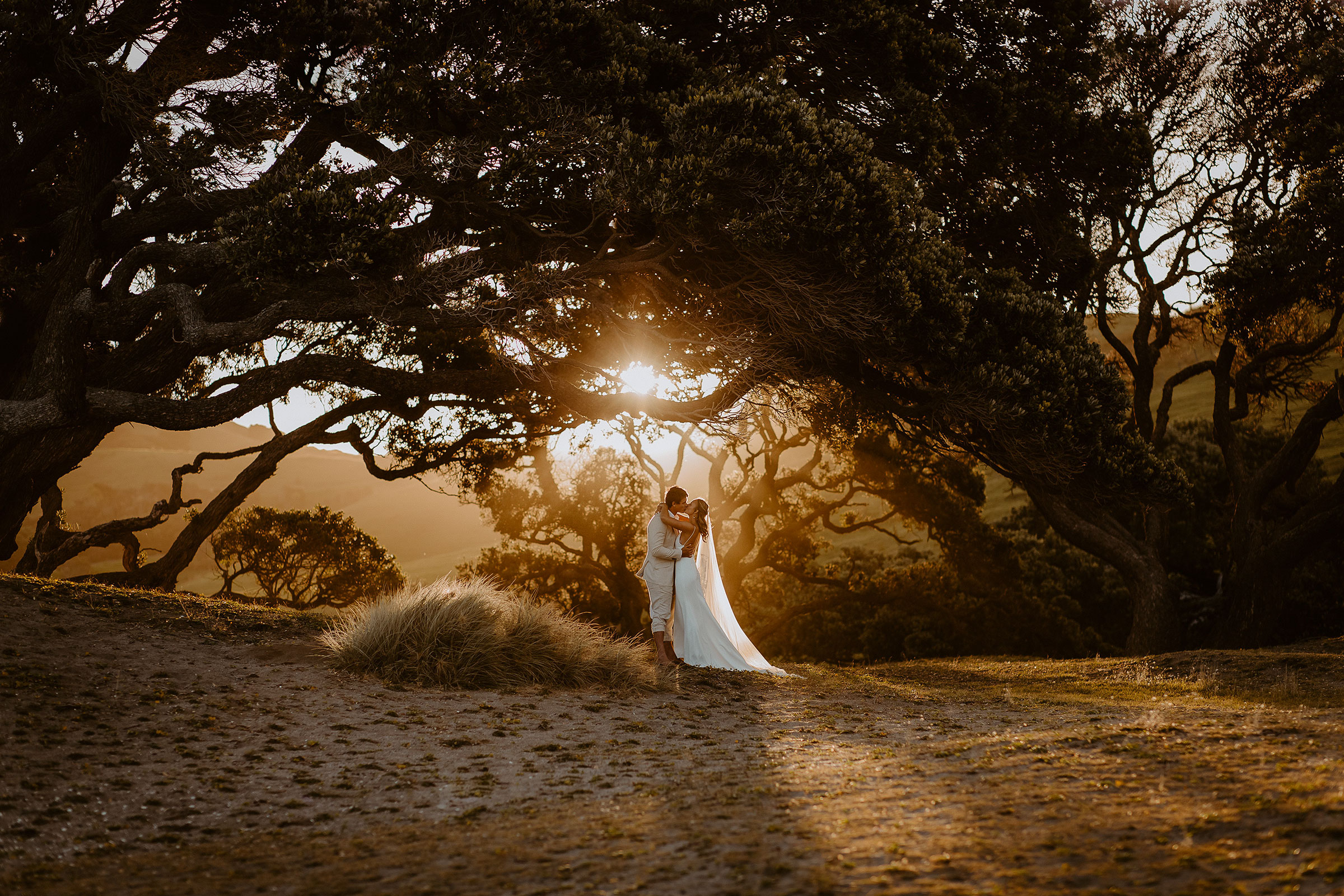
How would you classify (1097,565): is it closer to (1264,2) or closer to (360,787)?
(1264,2)

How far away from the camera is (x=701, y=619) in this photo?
10.2m

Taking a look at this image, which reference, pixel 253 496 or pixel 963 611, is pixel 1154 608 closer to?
pixel 963 611

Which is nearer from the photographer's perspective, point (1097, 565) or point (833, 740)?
point (833, 740)

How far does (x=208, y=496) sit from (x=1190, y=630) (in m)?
50.8

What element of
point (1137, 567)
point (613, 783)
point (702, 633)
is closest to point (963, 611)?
point (1137, 567)

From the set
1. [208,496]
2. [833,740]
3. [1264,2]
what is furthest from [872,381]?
[208,496]

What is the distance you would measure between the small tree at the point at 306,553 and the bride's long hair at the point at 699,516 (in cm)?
1242

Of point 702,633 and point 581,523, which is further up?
point 581,523

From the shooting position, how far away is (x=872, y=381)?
12.1m

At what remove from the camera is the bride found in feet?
33.3

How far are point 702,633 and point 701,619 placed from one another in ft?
0.53

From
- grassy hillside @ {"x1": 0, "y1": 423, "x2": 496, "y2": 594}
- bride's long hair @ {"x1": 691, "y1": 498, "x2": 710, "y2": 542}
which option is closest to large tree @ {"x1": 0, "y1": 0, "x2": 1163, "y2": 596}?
bride's long hair @ {"x1": 691, "y1": 498, "x2": 710, "y2": 542}

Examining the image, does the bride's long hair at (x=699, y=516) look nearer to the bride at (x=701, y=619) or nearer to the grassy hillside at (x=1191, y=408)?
the bride at (x=701, y=619)

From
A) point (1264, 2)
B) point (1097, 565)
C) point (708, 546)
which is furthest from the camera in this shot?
point (1097, 565)
